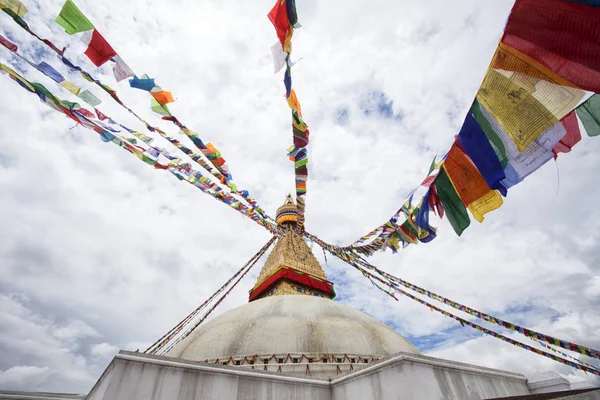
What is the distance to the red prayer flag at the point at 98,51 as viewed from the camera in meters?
5.31

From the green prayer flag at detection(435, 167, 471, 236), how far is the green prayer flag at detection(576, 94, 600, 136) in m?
2.11

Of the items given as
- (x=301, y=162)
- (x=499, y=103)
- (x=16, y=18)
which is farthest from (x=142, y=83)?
(x=499, y=103)

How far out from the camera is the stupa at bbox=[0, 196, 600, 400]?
5.13 metres

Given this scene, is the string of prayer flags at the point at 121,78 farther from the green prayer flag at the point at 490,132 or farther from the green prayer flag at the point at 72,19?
the green prayer flag at the point at 490,132

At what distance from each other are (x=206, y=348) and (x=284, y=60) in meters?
7.18

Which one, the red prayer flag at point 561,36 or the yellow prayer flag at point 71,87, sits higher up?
the yellow prayer flag at point 71,87

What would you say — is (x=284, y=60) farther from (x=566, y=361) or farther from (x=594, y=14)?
(x=566, y=361)

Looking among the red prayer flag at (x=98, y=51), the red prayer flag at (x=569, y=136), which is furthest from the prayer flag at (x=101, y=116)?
the red prayer flag at (x=569, y=136)

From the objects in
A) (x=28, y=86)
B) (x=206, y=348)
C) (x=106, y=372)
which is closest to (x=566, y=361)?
(x=206, y=348)

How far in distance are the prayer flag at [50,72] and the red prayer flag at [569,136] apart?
8586 mm

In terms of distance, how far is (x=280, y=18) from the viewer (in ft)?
14.5

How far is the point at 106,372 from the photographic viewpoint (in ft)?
17.2

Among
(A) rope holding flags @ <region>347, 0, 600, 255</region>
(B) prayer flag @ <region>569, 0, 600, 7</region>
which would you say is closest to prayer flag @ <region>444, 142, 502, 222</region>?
(A) rope holding flags @ <region>347, 0, 600, 255</region>

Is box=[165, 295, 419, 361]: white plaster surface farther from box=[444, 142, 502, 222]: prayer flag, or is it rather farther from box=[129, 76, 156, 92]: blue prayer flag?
box=[129, 76, 156, 92]: blue prayer flag
